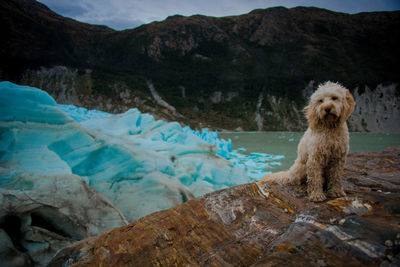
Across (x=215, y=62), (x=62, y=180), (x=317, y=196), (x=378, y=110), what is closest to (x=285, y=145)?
(x=317, y=196)

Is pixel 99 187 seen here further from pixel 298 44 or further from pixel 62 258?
pixel 298 44

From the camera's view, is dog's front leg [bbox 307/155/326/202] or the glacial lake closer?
dog's front leg [bbox 307/155/326/202]

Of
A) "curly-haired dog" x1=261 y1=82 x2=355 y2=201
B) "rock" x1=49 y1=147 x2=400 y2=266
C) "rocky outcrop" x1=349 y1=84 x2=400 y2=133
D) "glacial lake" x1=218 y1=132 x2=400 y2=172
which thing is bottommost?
"glacial lake" x1=218 y1=132 x2=400 y2=172

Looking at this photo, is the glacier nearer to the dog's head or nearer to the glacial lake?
the dog's head

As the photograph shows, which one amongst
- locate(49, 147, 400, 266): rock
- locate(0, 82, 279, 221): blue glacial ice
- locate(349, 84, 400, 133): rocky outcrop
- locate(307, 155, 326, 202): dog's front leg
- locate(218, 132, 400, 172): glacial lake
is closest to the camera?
locate(49, 147, 400, 266): rock

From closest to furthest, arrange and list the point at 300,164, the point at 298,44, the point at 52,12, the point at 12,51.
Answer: the point at 300,164
the point at 12,51
the point at 52,12
the point at 298,44

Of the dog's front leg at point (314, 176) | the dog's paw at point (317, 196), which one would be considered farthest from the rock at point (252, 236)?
the dog's front leg at point (314, 176)

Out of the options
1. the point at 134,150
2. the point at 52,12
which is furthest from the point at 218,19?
the point at 134,150

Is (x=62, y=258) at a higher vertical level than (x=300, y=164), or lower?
lower

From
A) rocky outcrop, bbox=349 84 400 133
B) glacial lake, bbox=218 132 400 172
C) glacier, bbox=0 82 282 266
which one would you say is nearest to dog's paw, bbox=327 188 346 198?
glacier, bbox=0 82 282 266
